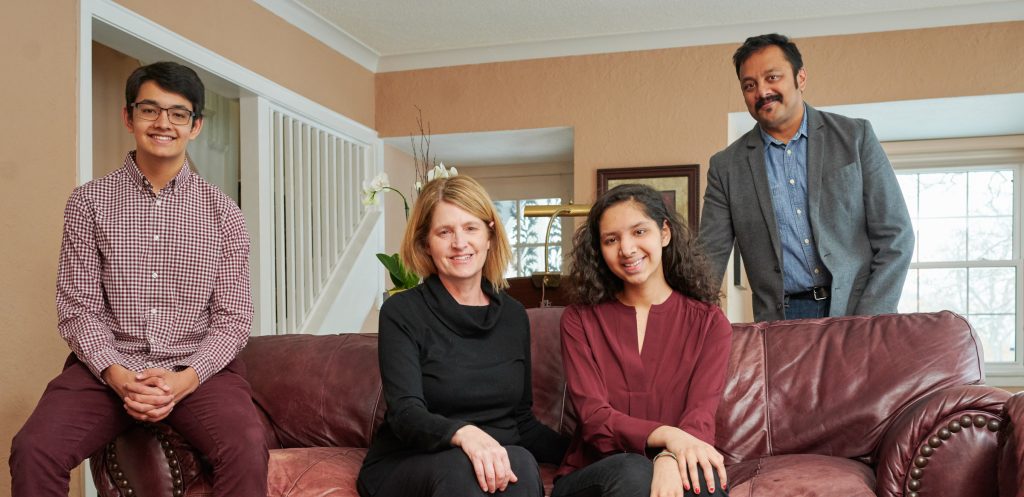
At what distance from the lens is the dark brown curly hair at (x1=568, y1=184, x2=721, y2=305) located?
6.77 feet

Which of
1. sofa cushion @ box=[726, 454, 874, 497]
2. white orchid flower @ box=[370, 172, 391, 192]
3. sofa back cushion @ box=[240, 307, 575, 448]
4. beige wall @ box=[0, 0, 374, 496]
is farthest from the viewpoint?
white orchid flower @ box=[370, 172, 391, 192]

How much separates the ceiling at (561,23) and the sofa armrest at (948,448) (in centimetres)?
333

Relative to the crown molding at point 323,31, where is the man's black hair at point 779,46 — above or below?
below

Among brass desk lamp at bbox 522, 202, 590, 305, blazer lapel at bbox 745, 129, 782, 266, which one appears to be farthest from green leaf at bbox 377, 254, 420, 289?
blazer lapel at bbox 745, 129, 782, 266

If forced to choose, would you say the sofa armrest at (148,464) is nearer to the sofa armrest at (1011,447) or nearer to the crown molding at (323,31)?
the sofa armrest at (1011,447)

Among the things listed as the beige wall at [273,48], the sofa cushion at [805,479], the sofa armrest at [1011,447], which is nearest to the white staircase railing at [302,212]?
the beige wall at [273,48]

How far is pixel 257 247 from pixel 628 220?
9.36 ft

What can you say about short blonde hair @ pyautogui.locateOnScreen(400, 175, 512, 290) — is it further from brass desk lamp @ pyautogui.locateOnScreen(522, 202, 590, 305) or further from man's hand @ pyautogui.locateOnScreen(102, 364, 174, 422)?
brass desk lamp @ pyautogui.locateOnScreen(522, 202, 590, 305)

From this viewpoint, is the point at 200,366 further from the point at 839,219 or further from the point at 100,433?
the point at 839,219

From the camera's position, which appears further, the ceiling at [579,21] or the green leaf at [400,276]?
the ceiling at [579,21]

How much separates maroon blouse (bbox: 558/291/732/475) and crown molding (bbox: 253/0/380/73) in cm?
319

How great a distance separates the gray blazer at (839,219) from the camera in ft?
7.77

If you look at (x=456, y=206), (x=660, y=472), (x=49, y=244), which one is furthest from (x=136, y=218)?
(x=660, y=472)

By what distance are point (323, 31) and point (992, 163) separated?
14.2 ft
